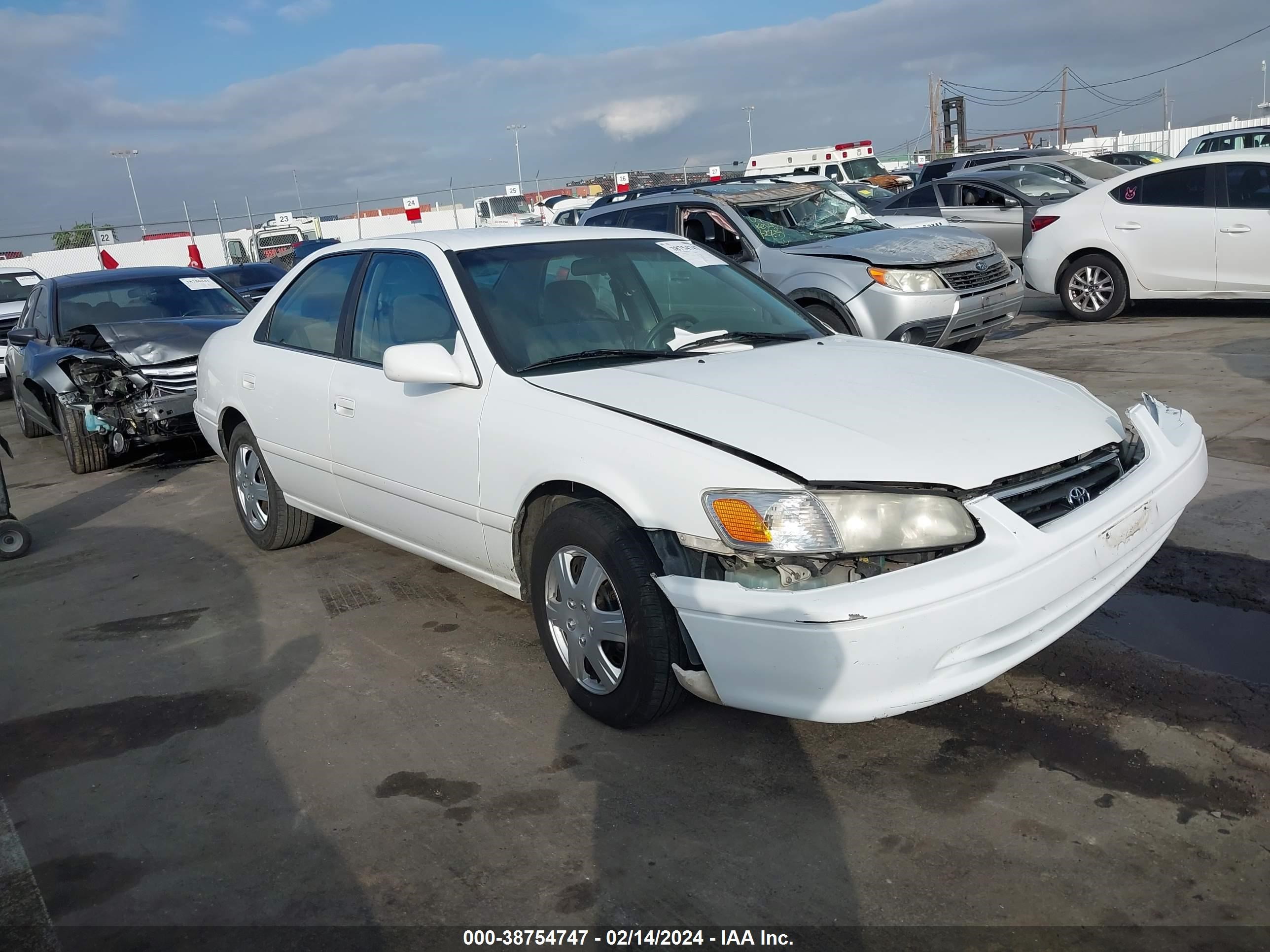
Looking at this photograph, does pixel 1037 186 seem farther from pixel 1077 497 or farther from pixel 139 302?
pixel 1077 497

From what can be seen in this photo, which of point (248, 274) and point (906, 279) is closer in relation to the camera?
point (906, 279)

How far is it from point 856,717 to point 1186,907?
0.84m

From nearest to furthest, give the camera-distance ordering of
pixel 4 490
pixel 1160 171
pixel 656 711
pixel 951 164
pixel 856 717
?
pixel 856 717, pixel 656 711, pixel 4 490, pixel 1160 171, pixel 951 164

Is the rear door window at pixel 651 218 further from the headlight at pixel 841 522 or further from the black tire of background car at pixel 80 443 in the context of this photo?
the headlight at pixel 841 522

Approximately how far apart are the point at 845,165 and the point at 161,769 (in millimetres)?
26936

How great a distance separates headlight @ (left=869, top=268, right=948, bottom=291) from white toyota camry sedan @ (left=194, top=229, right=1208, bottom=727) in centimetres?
327

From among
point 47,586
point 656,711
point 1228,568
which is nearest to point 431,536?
point 656,711

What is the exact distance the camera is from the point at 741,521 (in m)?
2.81

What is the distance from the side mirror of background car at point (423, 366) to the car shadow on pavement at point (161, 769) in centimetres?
128

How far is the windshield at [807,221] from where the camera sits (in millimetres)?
8672

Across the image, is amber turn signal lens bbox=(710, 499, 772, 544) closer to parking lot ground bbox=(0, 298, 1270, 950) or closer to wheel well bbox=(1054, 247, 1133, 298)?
parking lot ground bbox=(0, 298, 1270, 950)

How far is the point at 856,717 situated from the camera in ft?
8.98

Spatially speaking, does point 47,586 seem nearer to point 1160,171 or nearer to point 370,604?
point 370,604

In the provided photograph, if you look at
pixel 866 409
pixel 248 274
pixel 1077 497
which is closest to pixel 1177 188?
pixel 1077 497
